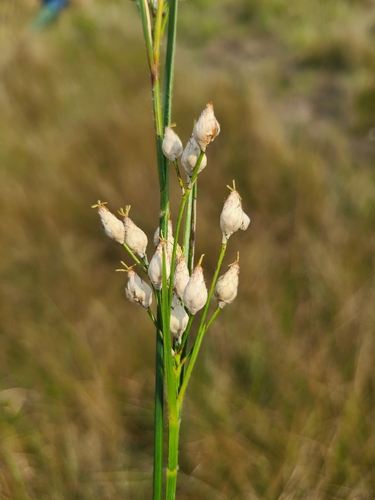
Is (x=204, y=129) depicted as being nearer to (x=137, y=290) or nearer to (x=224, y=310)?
(x=137, y=290)

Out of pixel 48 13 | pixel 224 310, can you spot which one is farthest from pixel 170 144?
pixel 48 13

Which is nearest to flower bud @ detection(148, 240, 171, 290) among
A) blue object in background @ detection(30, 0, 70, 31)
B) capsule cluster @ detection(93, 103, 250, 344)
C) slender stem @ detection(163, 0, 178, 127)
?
capsule cluster @ detection(93, 103, 250, 344)

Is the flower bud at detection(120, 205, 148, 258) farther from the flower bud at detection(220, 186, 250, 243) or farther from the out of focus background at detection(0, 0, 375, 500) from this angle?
the out of focus background at detection(0, 0, 375, 500)

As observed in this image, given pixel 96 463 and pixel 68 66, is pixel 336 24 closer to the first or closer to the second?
pixel 68 66

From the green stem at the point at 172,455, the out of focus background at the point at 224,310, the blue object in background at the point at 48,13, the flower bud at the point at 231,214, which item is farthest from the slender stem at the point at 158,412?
the blue object in background at the point at 48,13

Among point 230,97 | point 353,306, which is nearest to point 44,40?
point 230,97
